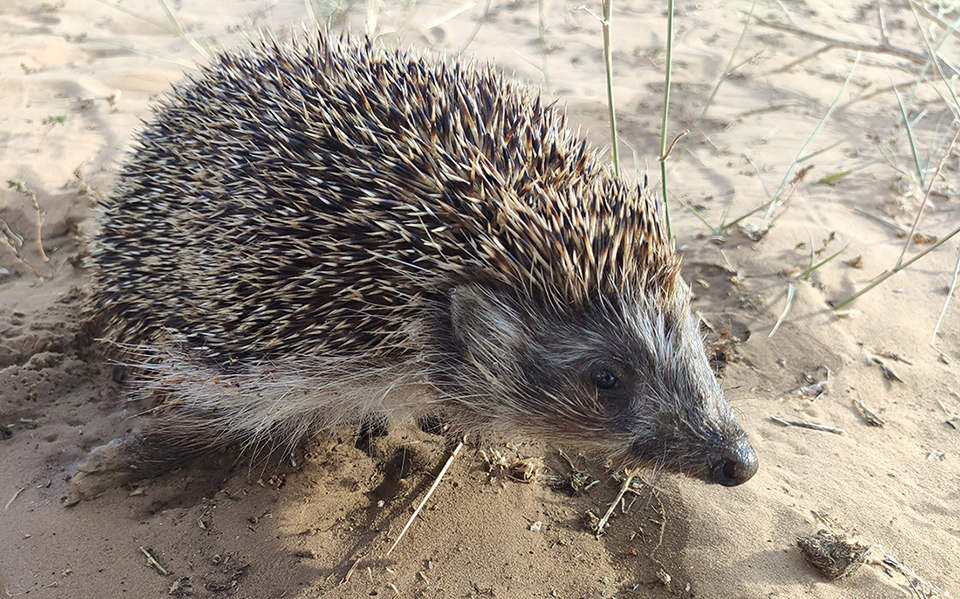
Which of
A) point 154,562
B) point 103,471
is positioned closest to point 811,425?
point 154,562

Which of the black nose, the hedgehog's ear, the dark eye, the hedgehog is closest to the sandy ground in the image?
the hedgehog

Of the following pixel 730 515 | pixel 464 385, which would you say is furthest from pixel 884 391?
pixel 464 385

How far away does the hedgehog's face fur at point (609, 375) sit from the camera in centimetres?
280

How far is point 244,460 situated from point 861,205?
20.2 ft

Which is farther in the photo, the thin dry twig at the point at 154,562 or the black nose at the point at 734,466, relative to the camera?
the thin dry twig at the point at 154,562

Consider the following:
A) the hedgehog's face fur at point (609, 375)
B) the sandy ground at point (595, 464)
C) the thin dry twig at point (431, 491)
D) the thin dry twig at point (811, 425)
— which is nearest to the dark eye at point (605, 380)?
the hedgehog's face fur at point (609, 375)

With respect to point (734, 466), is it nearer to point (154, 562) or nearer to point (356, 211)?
point (356, 211)

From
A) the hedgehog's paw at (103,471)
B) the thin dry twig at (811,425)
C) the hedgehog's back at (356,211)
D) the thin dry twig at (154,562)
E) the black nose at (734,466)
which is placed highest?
the hedgehog's back at (356,211)

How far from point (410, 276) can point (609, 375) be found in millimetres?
1063

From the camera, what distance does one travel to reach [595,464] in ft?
12.5

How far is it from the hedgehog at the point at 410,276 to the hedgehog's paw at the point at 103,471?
0.19m

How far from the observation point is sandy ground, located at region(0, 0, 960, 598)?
10.0 ft

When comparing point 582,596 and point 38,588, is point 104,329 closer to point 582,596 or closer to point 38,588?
point 38,588

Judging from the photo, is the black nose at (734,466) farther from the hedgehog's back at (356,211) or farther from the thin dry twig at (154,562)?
the thin dry twig at (154,562)
